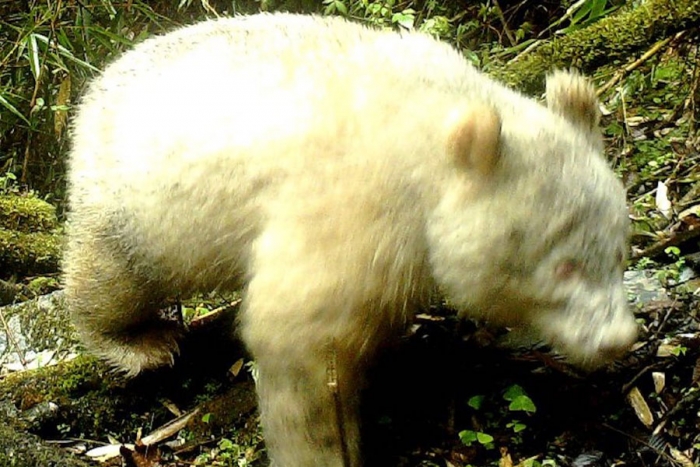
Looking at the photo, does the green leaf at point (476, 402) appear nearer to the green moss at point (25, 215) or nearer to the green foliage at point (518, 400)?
the green foliage at point (518, 400)

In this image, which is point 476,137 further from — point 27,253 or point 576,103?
point 27,253

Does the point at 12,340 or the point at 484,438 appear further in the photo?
the point at 12,340

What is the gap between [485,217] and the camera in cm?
278

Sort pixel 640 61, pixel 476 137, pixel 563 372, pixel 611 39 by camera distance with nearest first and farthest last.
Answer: pixel 476 137
pixel 563 372
pixel 611 39
pixel 640 61

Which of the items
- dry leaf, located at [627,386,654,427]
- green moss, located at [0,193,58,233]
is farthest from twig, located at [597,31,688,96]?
green moss, located at [0,193,58,233]

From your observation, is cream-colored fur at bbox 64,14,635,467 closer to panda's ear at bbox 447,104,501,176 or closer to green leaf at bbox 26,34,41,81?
panda's ear at bbox 447,104,501,176

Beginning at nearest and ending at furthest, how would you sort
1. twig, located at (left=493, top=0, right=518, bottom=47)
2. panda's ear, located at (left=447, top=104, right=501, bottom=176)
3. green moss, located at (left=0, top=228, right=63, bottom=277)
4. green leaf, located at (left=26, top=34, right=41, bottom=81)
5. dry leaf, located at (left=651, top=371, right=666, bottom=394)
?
panda's ear, located at (left=447, top=104, right=501, bottom=176) < dry leaf, located at (left=651, top=371, right=666, bottom=394) < green moss, located at (left=0, top=228, right=63, bottom=277) < green leaf, located at (left=26, top=34, right=41, bottom=81) < twig, located at (left=493, top=0, right=518, bottom=47)

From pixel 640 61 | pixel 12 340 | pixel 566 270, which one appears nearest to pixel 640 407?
pixel 566 270

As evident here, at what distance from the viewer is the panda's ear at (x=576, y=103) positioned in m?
3.16

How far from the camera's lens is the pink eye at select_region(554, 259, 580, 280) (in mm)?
2834

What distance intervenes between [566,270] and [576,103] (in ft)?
2.26

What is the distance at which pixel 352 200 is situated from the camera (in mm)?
2838

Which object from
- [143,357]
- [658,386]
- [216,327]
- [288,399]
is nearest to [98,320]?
[143,357]

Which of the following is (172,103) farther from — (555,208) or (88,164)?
(555,208)
